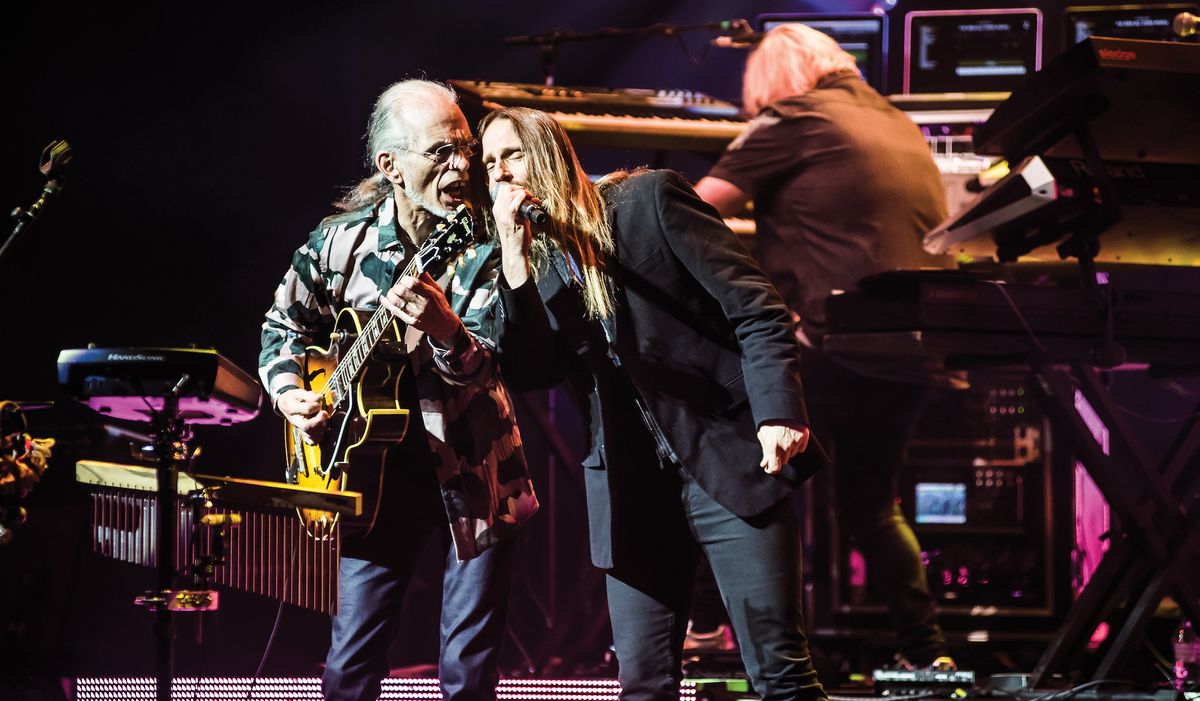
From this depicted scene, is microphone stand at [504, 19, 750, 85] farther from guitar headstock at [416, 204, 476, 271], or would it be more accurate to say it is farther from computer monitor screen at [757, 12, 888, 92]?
guitar headstock at [416, 204, 476, 271]

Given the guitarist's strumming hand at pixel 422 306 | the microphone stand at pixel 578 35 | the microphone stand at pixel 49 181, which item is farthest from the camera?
the microphone stand at pixel 578 35

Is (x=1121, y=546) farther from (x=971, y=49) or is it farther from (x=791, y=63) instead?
(x=971, y=49)

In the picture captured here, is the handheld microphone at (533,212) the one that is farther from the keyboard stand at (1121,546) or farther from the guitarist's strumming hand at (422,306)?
the keyboard stand at (1121,546)

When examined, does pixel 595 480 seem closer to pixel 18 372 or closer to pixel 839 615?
pixel 839 615

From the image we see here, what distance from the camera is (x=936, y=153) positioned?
5.88 metres

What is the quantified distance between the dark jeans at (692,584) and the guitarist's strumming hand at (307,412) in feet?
2.83

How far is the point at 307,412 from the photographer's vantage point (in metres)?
3.22

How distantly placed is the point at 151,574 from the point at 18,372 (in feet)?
3.71

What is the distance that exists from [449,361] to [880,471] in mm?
2156

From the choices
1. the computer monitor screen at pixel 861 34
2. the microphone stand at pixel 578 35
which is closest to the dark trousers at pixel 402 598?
the microphone stand at pixel 578 35

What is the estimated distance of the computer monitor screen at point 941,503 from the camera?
5.64 m


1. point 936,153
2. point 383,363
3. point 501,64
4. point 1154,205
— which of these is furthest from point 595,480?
point 501,64

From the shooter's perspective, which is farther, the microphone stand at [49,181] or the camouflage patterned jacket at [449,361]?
the microphone stand at [49,181]

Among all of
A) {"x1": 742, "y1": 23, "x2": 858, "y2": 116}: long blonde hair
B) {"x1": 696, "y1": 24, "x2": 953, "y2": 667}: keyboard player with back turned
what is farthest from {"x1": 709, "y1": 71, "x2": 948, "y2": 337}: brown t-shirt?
{"x1": 742, "y1": 23, "x2": 858, "y2": 116}: long blonde hair
